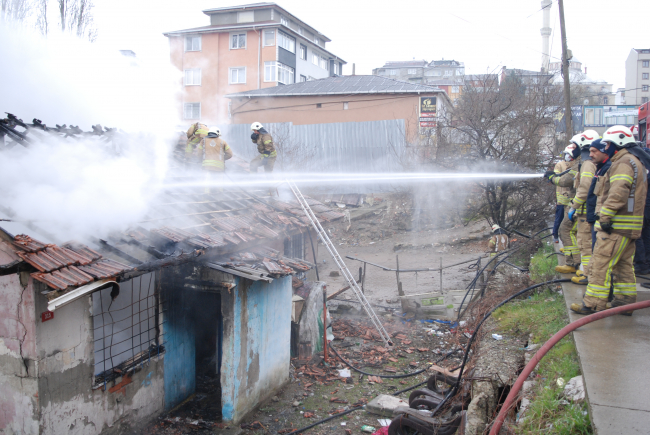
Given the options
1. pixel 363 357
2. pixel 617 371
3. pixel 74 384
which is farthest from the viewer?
pixel 363 357

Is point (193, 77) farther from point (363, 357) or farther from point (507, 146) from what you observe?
point (363, 357)

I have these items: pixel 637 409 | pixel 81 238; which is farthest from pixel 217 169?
pixel 637 409

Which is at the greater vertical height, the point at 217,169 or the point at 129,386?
the point at 217,169

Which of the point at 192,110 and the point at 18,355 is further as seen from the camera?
the point at 192,110

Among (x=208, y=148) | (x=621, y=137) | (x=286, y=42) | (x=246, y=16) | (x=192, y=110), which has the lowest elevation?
(x=621, y=137)

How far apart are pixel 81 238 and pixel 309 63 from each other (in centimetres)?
3342

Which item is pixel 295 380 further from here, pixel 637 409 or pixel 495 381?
pixel 637 409

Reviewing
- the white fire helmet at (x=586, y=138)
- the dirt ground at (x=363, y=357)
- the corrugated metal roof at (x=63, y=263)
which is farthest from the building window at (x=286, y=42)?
the corrugated metal roof at (x=63, y=263)

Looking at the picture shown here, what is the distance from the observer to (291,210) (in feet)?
30.8

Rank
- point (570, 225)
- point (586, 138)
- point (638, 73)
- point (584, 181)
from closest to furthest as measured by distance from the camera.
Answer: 1. point (584, 181)
2. point (586, 138)
3. point (570, 225)
4. point (638, 73)

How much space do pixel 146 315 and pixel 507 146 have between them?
11.6m

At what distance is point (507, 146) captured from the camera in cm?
1353

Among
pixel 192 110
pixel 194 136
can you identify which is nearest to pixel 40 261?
pixel 194 136

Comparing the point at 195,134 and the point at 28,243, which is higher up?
the point at 195,134
